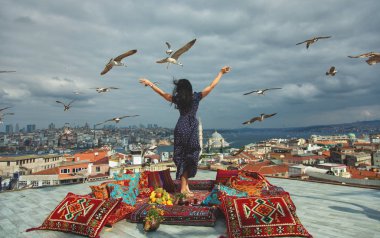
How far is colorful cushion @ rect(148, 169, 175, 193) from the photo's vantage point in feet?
24.0

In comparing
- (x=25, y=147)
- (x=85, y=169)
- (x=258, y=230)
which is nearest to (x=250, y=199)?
(x=258, y=230)

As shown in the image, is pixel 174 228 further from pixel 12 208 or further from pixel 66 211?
pixel 12 208

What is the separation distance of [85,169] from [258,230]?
40.1 meters

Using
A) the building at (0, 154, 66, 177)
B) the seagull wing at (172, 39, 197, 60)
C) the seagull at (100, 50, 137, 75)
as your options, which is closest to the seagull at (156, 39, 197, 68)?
the seagull wing at (172, 39, 197, 60)

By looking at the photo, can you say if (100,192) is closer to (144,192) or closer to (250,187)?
(144,192)

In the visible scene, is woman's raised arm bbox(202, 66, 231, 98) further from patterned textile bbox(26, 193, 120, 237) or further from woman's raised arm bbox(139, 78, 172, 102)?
patterned textile bbox(26, 193, 120, 237)

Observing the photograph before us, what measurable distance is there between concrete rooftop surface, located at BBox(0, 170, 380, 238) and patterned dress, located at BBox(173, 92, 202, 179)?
1743 mm

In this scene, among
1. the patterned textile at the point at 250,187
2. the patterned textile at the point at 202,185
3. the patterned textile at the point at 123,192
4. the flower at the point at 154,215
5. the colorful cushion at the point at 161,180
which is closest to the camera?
the flower at the point at 154,215

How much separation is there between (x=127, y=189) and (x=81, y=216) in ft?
5.01

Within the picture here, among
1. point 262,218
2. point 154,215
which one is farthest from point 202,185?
point 262,218

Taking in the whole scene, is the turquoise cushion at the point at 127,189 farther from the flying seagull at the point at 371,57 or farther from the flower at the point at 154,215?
the flying seagull at the point at 371,57

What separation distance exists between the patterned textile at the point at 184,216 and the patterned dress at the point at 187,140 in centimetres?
146

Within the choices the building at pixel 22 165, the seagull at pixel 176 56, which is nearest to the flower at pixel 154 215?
the seagull at pixel 176 56

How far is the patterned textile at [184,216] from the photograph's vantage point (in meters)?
4.75
